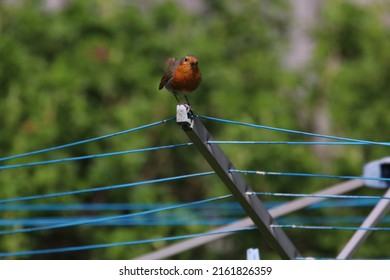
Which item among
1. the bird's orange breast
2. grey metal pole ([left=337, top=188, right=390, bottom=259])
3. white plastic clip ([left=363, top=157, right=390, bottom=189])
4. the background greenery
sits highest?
the background greenery

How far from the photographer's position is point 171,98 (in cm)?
742

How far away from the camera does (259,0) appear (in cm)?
823

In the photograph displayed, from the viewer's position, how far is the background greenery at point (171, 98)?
7.21 metres

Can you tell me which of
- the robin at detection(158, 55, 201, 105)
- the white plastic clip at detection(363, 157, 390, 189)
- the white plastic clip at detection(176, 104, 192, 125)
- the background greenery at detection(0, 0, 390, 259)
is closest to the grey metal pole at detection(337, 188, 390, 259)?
the white plastic clip at detection(363, 157, 390, 189)

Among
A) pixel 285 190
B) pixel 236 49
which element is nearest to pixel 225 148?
pixel 285 190

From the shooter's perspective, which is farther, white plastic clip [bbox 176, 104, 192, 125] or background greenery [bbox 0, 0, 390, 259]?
background greenery [bbox 0, 0, 390, 259]

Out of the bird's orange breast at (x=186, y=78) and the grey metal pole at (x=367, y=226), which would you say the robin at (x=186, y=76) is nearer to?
the bird's orange breast at (x=186, y=78)

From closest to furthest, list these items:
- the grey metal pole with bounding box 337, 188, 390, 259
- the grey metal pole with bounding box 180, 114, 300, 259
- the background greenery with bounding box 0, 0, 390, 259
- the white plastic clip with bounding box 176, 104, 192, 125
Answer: the white plastic clip with bounding box 176, 104, 192, 125 → the grey metal pole with bounding box 180, 114, 300, 259 → the grey metal pole with bounding box 337, 188, 390, 259 → the background greenery with bounding box 0, 0, 390, 259

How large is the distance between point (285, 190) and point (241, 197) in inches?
134

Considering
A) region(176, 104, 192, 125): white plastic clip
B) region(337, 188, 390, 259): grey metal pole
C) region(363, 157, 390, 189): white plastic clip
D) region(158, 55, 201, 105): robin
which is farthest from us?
region(363, 157, 390, 189): white plastic clip

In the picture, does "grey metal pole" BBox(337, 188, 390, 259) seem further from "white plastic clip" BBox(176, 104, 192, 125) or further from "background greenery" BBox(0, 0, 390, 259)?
"background greenery" BBox(0, 0, 390, 259)

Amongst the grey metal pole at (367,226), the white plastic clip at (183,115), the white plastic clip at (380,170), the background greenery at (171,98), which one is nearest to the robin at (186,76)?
the white plastic clip at (183,115)

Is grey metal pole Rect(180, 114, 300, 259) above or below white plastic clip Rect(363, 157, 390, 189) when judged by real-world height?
below

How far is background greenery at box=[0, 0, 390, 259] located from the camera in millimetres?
7211
